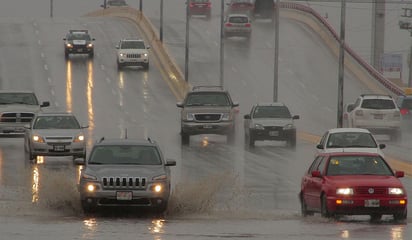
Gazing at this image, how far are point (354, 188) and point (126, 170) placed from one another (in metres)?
4.08

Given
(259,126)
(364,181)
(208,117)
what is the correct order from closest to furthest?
(364,181), (259,126), (208,117)

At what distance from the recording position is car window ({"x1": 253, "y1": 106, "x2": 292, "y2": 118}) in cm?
4622

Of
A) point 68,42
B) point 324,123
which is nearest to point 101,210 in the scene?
point 324,123

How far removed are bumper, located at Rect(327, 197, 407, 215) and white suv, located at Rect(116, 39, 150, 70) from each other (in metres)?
57.9

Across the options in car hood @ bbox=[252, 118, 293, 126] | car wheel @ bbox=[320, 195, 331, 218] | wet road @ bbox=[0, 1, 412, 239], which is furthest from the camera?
car hood @ bbox=[252, 118, 293, 126]

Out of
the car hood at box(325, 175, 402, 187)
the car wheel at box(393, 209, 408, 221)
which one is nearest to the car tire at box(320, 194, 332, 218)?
the car hood at box(325, 175, 402, 187)

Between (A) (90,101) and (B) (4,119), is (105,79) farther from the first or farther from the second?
(B) (4,119)

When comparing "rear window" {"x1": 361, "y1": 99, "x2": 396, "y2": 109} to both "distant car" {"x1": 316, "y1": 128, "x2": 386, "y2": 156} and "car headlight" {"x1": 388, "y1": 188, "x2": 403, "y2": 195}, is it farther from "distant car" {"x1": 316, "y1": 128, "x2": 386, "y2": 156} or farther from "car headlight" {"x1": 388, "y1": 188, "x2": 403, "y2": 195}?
"car headlight" {"x1": 388, "y1": 188, "x2": 403, "y2": 195}

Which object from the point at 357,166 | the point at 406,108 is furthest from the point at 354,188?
the point at 406,108

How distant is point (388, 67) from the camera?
10481cm

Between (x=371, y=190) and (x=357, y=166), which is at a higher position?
(x=357, y=166)

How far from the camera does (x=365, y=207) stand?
21.5 metres

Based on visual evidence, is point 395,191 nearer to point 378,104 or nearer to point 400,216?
point 400,216

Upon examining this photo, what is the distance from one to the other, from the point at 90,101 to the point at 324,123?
12.7 metres
